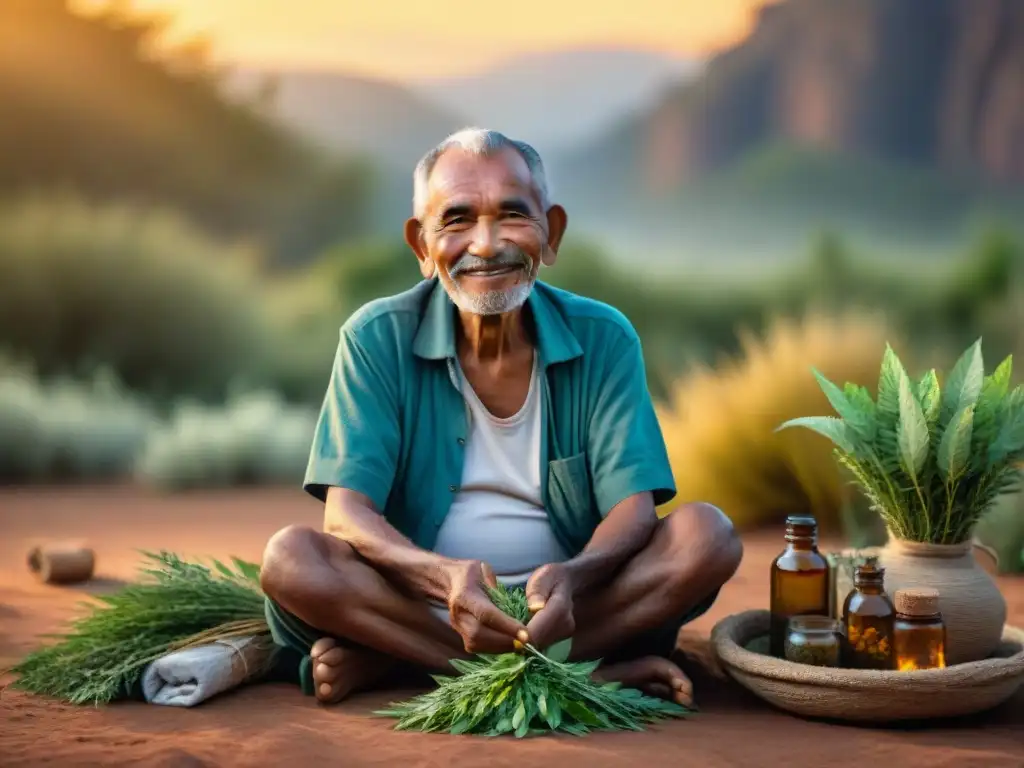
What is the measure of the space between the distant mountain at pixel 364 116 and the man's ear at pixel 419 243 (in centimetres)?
1846

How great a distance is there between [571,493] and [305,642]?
90cm

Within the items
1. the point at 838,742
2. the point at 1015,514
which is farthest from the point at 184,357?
the point at 838,742

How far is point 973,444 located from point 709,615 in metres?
1.63

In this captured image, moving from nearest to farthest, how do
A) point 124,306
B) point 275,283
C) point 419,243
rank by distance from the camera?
point 419,243
point 124,306
point 275,283

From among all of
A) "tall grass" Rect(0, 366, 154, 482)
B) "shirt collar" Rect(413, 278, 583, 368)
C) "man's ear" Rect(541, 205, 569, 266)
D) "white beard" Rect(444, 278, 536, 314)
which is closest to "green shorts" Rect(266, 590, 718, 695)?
"shirt collar" Rect(413, 278, 583, 368)

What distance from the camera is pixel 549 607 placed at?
3.60 metres

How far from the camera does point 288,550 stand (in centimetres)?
383

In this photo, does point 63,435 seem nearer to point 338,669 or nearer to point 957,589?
point 338,669

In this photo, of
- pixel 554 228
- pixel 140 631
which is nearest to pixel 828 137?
pixel 554 228

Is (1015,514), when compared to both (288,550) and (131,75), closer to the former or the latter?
(288,550)

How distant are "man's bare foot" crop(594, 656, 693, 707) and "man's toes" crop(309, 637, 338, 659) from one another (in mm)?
749

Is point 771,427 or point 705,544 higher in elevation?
point 771,427

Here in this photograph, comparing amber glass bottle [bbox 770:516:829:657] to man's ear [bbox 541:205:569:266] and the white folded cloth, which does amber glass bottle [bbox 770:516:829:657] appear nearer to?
man's ear [bbox 541:205:569:266]

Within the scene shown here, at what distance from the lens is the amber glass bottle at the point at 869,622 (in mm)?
3781
